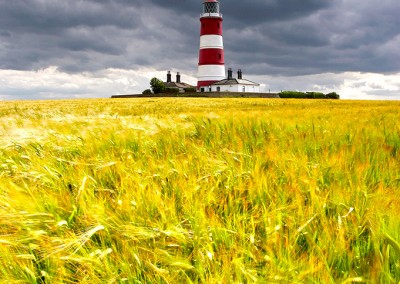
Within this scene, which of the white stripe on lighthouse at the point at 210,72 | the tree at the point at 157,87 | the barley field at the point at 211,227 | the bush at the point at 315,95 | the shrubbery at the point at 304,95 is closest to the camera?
the barley field at the point at 211,227

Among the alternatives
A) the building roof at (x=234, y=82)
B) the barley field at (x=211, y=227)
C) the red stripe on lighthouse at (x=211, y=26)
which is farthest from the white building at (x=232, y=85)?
the barley field at (x=211, y=227)

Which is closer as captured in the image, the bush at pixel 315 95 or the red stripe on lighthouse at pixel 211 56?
the red stripe on lighthouse at pixel 211 56

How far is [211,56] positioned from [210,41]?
2543mm

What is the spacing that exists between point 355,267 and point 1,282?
1237 mm

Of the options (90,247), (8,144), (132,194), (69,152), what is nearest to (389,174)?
(132,194)

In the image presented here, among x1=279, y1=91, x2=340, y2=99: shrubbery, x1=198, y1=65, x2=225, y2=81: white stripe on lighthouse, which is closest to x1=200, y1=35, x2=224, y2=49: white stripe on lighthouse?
x1=198, y1=65, x2=225, y2=81: white stripe on lighthouse

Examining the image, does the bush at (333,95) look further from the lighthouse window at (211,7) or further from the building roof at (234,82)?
the lighthouse window at (211,7)

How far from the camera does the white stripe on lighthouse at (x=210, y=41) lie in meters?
59.0

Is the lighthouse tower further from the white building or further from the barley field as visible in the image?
the barley field

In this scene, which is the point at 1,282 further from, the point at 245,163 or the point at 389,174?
the point at 389,174

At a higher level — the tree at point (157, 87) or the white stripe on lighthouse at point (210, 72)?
the white stripe on lighthouse at point (210, 72)

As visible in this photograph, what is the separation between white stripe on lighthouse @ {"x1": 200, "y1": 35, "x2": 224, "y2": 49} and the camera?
59.0m

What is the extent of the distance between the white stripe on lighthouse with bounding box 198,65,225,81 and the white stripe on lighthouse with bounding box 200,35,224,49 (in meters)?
3.51

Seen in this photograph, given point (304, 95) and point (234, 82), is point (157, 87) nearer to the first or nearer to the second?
point (234, 82)
